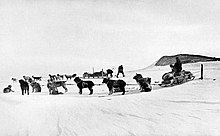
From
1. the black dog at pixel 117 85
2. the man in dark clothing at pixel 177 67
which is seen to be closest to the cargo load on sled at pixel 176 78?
the man in dark clothing at pixel 177 67

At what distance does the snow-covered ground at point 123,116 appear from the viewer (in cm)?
352

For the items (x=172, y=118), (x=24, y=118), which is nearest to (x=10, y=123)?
(x=24, y=118)

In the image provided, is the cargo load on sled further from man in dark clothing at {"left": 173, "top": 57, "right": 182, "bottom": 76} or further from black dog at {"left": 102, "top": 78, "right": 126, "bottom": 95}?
black dog at {"left": 102, "top": 78, "right": 126, "bottom": 95}

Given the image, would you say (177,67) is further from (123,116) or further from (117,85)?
(123,116)

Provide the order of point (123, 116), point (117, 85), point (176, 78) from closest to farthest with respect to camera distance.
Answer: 1. point (123, 116)
2. point (117, 85)
3. point (176, 78)

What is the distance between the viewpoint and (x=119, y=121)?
12.7 ft

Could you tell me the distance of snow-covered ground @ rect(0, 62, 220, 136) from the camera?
352 centimetres

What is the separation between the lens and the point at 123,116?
407cm

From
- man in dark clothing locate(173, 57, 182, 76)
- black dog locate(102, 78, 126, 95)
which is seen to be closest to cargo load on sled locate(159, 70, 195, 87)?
man in dark clothing locate(173, 57, 182, 76)

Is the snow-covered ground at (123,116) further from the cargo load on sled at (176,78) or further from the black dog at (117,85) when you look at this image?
the cargo load on sled at (176,78)

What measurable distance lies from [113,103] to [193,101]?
4.34ft

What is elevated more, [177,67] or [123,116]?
[177,67]

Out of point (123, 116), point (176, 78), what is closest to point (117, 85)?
point (176, 78)

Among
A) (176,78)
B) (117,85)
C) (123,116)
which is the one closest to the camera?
(123,116)
